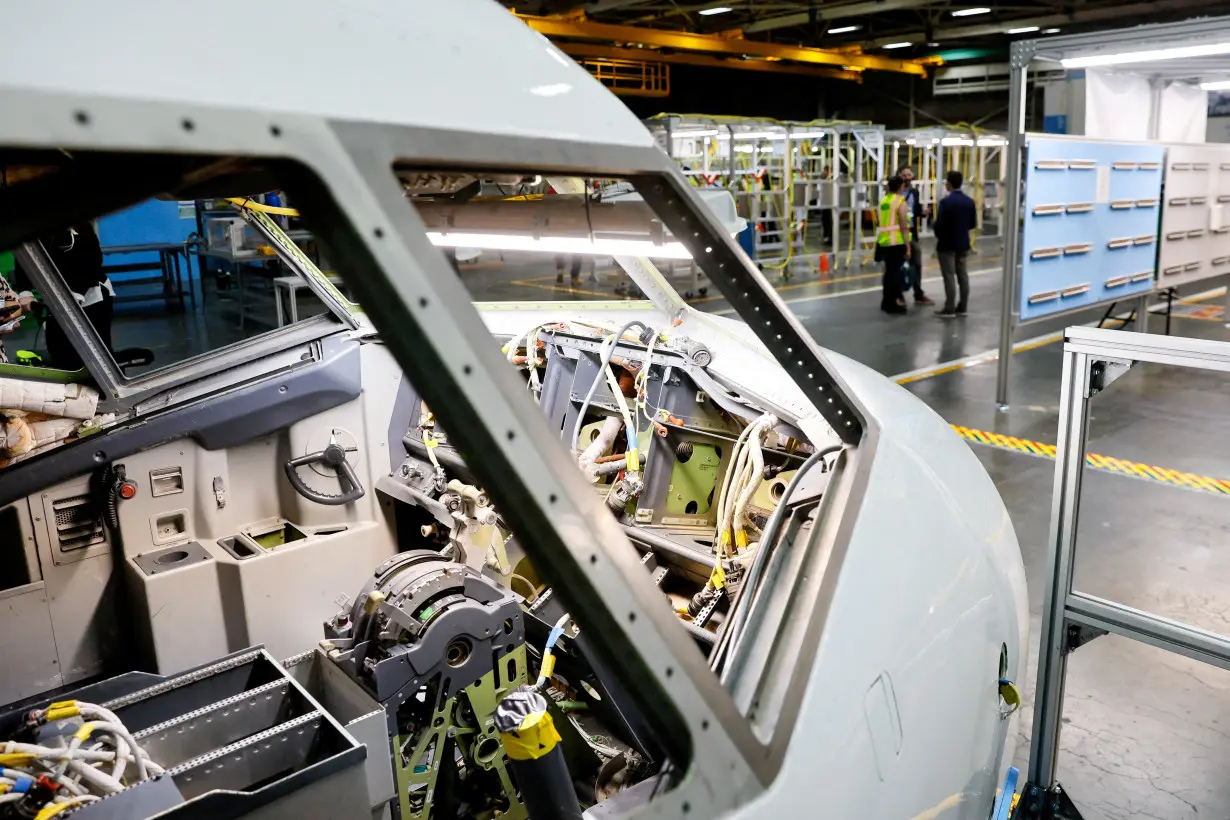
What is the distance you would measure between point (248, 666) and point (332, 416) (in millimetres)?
1346

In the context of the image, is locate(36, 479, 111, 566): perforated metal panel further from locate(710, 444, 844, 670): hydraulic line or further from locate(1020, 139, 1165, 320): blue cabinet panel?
locate(1020, 139, 1165, 320): blue cabinet panel

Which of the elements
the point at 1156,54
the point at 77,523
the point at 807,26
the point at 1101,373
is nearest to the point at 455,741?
the point at 77,523

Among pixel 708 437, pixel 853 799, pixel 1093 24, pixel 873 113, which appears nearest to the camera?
pixel 853 799

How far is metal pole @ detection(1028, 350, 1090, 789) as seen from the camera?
2.54 metres

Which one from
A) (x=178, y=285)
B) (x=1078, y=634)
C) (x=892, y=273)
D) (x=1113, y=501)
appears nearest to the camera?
(x=1078, y=634)

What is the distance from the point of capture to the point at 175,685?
7.51 feet

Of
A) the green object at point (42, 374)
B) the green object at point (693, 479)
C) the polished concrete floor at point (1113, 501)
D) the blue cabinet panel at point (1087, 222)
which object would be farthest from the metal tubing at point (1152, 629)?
the blue cabinet panel at point (1087, 222)

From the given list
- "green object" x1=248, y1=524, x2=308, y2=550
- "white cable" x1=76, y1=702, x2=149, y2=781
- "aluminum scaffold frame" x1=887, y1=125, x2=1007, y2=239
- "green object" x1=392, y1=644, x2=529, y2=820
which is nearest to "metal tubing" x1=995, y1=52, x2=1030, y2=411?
"green object" x1=248, y1=524, x2=308, y2=550

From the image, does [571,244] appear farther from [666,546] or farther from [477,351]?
[477,351]

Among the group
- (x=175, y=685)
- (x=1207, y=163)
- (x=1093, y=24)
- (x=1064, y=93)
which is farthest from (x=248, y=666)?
(x=1093, y=24)

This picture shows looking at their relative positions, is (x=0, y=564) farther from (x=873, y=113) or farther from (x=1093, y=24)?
(x=873, y=113)

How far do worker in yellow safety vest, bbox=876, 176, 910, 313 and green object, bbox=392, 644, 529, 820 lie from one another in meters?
10.5

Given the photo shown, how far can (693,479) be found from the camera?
11.4 feet

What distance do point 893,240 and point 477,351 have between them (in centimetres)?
1156
